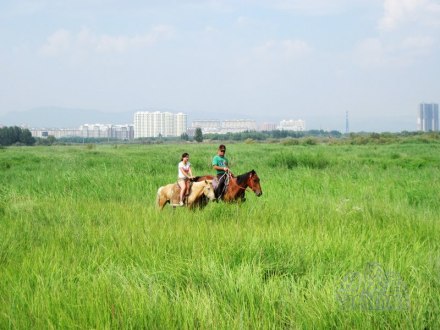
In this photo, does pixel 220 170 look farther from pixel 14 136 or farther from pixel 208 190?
pixel 14 136

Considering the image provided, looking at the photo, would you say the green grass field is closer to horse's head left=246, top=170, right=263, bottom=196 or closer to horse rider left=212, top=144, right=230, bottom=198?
horse's head left=246, top=170, right=263, bottom=196

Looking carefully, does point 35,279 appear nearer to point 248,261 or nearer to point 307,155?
point 248,261

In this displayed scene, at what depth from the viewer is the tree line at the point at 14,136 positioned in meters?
81.6

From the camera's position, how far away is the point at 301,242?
495 cm

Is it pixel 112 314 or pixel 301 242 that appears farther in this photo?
pixel 301 242

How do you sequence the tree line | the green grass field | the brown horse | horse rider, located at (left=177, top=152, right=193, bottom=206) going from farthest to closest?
the tree line
the brown horse
horse rider, located at (left=177, top=152, right=193, bottom=206)
the green grass field

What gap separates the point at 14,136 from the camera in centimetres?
8350

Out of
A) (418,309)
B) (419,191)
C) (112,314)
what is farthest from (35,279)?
(419,191)

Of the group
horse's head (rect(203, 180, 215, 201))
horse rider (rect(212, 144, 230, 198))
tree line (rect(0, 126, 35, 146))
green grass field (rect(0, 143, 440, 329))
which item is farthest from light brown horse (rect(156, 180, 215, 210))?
tree line (rect(0, 126, 35, 146))

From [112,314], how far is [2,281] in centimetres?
138

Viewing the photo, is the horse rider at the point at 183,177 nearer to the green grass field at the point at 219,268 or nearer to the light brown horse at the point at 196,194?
the light brown horse at the point at 196,194

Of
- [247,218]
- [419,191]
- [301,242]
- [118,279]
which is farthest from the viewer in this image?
[419,191]

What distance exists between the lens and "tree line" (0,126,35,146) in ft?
268

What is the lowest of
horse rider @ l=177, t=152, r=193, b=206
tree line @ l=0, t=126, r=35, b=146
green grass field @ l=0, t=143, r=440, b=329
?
green grass field @ l=0, t=143, r=440, b=329
